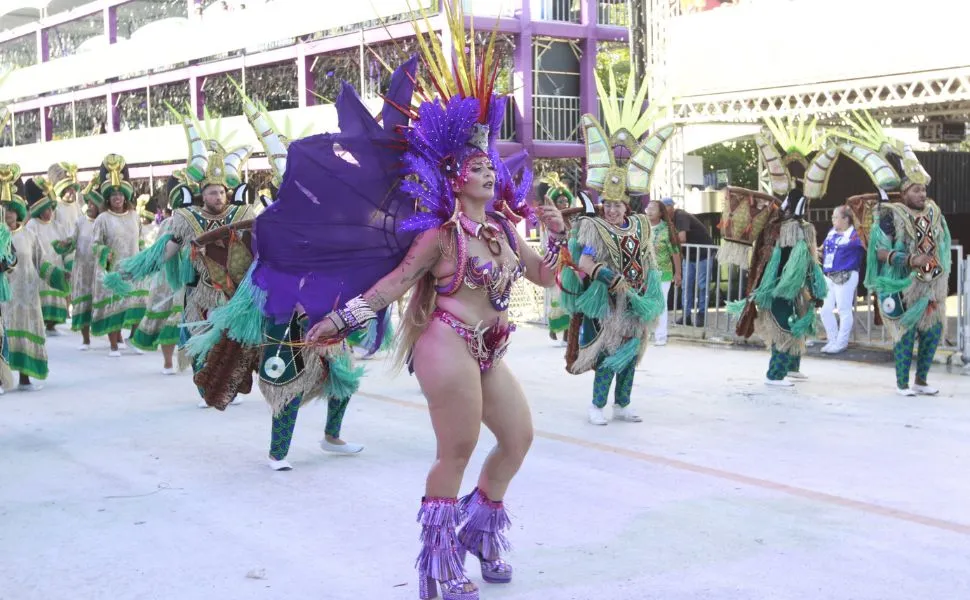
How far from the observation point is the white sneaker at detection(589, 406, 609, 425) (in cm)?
806

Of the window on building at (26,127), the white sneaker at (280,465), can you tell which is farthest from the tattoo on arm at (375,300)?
the window on building at (26,127)

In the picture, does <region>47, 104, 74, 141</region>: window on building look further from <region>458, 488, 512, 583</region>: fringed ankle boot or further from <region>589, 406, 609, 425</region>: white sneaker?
<region>458, 488, 512, 583</region>: fringed ankle boot

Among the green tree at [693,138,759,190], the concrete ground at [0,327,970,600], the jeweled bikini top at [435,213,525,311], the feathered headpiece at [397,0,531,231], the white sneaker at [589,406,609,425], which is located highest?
the green tree at [693,138,759,190]

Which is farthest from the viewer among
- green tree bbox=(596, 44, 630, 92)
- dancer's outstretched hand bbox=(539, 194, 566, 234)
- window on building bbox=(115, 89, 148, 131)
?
window on building bbox=(115, 89, 148, 131)

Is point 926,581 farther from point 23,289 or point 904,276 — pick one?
point 23,289

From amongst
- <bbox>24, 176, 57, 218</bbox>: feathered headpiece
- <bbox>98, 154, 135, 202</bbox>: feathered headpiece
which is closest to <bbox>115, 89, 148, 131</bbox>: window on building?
<bbox>24, 176, 57, 218</bbox>: feathered headpiece

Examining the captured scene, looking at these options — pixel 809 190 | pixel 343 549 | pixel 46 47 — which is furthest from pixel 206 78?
pixel 343 549

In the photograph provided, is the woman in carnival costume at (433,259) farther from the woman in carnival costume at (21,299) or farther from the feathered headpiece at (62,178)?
the feathered headpiece at (62,178)

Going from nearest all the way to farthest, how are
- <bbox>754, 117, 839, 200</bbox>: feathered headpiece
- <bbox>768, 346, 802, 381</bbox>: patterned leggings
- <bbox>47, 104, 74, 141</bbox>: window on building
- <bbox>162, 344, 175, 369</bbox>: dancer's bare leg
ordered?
1. <bbox>754, 117, 839, 200</bbox>: feathered headpiece
2. <bbox>768, 346, 802, 381</bbox>: patterned leggings
3. <bbox>162, 344, 175, 369</bbox>: dancer's bare leg
4. <bbox>47, 104, 74, 141</bbox>: window on building

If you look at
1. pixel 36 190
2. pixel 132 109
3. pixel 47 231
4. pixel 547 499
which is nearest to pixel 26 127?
pixel 132 109

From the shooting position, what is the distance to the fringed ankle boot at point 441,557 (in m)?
4.29

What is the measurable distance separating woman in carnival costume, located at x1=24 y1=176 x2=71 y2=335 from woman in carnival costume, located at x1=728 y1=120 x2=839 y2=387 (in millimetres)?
6823

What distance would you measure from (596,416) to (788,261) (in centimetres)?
244

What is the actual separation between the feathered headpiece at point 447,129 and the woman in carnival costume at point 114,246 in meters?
7.50
